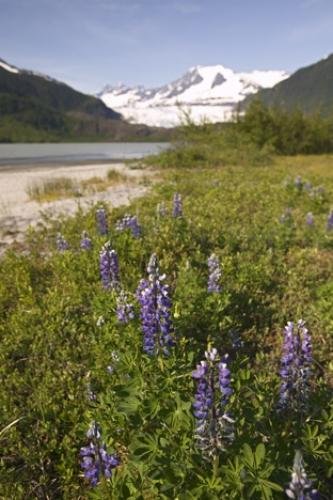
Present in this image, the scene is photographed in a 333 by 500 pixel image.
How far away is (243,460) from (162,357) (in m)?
1.13

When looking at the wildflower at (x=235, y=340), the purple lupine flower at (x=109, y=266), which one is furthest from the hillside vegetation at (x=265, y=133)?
the wildflower at (x=235, y=340)

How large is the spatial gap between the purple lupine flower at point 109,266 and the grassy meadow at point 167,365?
0.12m

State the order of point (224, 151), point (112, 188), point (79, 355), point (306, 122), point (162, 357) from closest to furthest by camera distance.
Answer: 1. point (162, 357)
2. point (79, 355)
3. point (112, 188)
4. point (224, 151)
5. point (306, 122)

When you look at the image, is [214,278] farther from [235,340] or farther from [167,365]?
[167,365]

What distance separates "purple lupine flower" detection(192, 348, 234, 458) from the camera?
2699 millimetres

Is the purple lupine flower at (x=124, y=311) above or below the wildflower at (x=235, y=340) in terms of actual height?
above

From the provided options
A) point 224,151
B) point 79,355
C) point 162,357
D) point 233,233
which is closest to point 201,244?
point 233,233

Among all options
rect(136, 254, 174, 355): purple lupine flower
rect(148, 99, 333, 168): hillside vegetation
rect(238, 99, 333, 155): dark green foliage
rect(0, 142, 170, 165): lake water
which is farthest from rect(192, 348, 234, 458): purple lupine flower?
rect(238, 99, 333, 155): dark green foliage

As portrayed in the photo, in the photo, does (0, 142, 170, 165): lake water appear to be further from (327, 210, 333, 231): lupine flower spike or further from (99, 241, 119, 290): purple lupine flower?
(99, 241, 119, 290): purple lupine flower

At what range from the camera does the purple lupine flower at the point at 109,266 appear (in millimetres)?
5176

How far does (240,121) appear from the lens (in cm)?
3309

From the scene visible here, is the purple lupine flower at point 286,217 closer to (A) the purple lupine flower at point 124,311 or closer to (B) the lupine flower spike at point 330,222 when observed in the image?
(B) the lupine flower spike at point 330,222

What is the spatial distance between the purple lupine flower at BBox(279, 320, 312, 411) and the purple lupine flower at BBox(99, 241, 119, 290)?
2.37 metres

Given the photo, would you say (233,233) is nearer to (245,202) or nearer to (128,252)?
(128,252)
